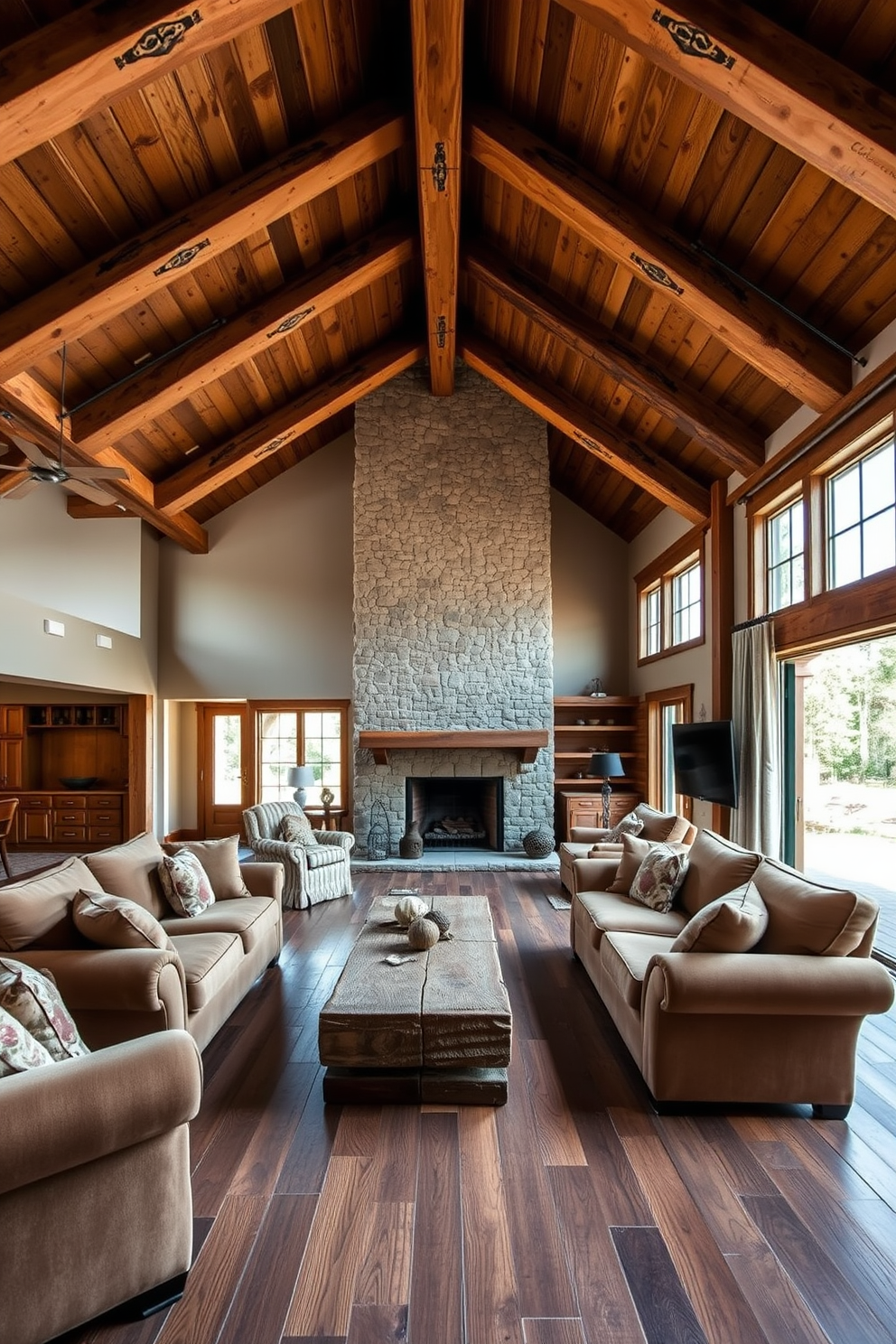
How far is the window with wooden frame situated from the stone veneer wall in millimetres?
1274

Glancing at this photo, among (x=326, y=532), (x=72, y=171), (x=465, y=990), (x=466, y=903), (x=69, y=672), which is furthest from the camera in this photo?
(x=326, y=532)

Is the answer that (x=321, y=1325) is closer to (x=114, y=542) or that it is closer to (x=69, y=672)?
(x=69, y=672)

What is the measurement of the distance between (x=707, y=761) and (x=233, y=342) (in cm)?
522

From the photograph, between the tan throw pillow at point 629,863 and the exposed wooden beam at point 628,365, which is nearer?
the tan throw pillow at point 629,863

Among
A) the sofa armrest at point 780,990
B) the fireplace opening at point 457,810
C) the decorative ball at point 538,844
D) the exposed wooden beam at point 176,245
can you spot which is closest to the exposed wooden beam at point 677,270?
the exposed wooden beam at point 176,245

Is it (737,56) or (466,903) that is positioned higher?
(737,56)

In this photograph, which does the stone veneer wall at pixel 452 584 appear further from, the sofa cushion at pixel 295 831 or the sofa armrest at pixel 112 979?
the sofa armrest at pixel 112 979

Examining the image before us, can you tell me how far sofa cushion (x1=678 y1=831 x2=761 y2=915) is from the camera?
11.4 feet

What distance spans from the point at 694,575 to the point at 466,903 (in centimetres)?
450

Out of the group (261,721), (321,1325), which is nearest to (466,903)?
(321,1325)

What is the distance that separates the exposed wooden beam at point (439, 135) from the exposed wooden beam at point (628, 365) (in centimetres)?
47

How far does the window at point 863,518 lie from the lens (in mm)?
4098

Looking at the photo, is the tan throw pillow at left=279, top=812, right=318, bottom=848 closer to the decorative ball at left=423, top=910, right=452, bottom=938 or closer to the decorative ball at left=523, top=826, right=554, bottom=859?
the decorative ball at left=523, top=826, right=554, bottom=859

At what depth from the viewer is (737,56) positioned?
3061 mm
